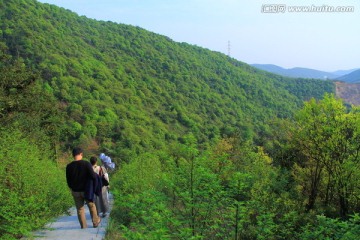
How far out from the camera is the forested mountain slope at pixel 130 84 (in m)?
61.3

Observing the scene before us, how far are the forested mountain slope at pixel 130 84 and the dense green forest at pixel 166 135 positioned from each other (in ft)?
1.19

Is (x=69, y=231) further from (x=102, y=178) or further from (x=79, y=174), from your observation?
(x=102, y=178)

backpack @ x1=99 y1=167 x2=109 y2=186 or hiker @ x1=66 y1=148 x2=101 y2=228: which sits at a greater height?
hiker @ x1=66 y1=148 x2=101 y2=228

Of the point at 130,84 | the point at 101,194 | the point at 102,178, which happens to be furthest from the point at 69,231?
the point at 130,84

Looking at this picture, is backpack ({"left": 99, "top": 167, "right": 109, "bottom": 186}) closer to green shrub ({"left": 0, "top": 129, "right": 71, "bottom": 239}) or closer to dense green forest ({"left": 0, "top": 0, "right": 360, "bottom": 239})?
dense green forest ({"left": 0, "top": 0, "right": 360, "bottom": 239})

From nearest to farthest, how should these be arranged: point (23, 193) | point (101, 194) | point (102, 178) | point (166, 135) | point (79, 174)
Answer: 1. point (79, 174)
2. point (23, 193)
3. point (101, 194)
4. point (102, 178)
5. point (166, 135)

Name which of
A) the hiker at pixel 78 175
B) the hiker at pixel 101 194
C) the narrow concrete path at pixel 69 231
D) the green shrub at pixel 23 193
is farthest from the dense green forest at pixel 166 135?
the hiker at pixel 78 175

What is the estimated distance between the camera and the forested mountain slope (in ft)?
201

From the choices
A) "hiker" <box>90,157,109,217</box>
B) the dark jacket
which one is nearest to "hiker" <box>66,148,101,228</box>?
the dark jacket

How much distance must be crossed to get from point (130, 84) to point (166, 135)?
67.5 feet

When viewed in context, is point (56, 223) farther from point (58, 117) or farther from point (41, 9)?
point (41, 9)

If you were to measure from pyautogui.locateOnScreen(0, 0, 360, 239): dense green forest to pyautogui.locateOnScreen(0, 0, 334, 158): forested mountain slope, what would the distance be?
1.19ft

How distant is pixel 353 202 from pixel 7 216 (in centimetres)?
1097

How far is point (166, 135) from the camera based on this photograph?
6894cm
